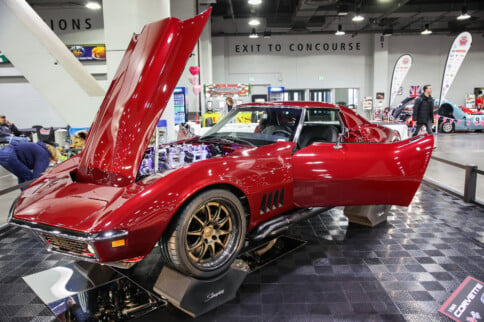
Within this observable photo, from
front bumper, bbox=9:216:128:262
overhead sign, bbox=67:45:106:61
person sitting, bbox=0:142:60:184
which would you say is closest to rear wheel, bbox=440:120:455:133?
overhead sign, bbox=67:45:106:61

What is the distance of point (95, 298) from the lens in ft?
7.34

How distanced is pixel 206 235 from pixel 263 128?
1695 mm

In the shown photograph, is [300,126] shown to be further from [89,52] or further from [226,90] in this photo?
[89,52]

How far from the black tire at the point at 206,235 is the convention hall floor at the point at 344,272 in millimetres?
286

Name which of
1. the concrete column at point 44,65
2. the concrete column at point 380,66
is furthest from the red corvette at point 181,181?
the concrete column at point 380,66

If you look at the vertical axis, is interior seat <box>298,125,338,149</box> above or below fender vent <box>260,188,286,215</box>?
above

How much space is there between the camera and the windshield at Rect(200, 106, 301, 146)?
3.07 m

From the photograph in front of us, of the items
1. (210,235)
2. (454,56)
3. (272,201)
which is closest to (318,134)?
(272,201)

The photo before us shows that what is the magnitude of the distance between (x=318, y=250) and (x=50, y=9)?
56.7 feet

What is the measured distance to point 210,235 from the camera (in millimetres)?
2238

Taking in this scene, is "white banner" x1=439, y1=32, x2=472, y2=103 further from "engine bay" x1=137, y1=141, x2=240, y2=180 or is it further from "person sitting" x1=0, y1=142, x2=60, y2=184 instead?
"person sitting" x1=0, y1=142, x2=60, y2=184

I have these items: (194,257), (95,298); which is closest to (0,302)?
(95,298)

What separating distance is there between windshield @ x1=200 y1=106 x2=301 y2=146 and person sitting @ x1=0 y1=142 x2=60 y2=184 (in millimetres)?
2401

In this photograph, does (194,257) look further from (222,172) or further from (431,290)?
(431,290)
